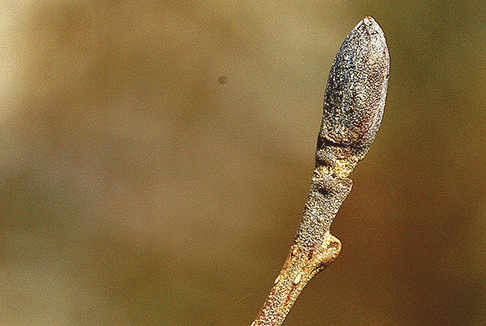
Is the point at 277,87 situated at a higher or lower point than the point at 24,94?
higher

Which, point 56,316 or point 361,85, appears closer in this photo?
point 361,85

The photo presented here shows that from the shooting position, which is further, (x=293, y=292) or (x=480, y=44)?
→ (x=480, y=44)

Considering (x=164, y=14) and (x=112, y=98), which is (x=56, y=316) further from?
(x=164, y=14)

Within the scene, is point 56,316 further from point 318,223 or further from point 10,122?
point 318,223

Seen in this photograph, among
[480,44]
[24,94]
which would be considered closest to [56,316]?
[24,94]

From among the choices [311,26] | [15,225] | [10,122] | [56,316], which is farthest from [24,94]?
[311,26]

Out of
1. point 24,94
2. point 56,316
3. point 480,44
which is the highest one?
point 480,44
